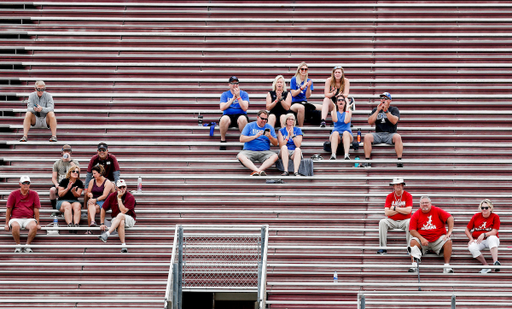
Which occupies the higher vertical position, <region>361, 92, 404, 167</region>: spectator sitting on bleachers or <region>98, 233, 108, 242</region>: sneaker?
<region>361, 92, 404, 167</region>: spectator sitting on bleachers

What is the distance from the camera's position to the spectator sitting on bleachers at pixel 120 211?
11000 millimetres

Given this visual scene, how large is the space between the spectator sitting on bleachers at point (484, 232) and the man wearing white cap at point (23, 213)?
675cm

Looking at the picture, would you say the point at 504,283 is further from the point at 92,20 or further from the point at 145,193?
the point at 92,20

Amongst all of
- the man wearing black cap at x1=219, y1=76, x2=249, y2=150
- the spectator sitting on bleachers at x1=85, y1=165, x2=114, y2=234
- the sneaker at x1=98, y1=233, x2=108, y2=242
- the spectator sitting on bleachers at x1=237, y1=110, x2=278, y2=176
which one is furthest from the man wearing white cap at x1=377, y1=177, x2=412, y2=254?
the spectator sitting on bleachers at x1=85, y1=165, x2=114, y2=234

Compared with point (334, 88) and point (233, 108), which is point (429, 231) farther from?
point (233, 108)

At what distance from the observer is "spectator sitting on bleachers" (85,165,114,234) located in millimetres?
11320

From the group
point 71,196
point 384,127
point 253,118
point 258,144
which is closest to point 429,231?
point 384,127

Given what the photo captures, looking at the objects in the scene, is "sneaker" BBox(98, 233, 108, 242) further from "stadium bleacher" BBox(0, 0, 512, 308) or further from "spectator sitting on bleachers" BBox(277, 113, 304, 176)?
"spectator sitting on bleachers" BBox(277, 113, 304, 176)

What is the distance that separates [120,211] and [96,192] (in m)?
0.65

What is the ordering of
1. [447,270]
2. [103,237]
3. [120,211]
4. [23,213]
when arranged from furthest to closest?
[120,211] < [23,213] < [103,237] < [447,270]

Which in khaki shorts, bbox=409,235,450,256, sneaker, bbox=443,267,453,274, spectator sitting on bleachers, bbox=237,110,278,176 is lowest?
sneaker, bbox=443,267,453,274

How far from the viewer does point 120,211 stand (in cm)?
1123

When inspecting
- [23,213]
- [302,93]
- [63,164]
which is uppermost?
[302,93]

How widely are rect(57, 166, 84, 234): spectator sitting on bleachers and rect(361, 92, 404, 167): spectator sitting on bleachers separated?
4982mm
